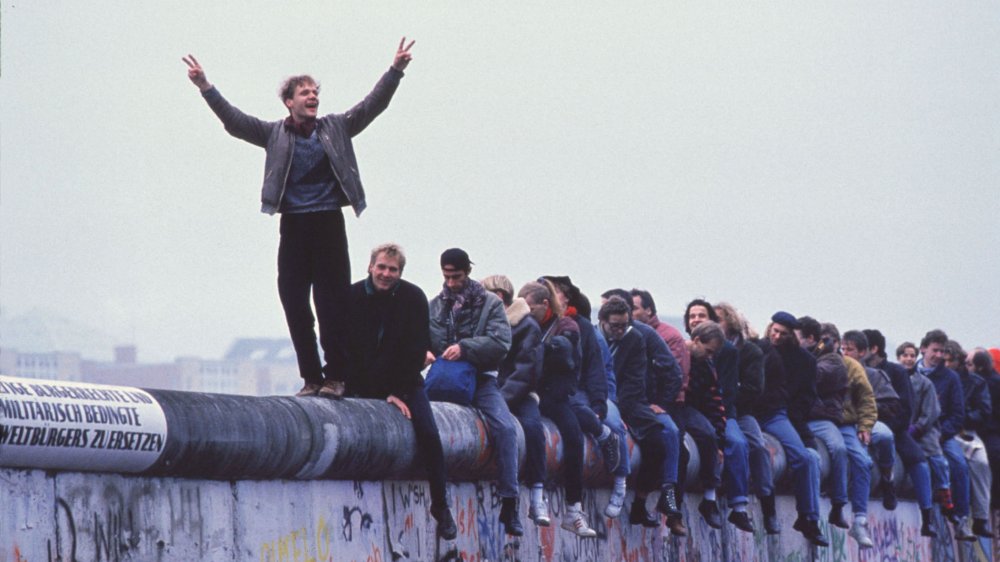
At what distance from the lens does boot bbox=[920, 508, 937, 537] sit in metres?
25.2

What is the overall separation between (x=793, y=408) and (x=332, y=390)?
919 cm

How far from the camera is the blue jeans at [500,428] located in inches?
551

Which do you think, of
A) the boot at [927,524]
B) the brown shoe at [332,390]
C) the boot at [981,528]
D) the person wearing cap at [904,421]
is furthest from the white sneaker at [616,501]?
the boot at [981,528]

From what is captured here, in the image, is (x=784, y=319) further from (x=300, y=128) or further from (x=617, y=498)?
(x=300, y=128)

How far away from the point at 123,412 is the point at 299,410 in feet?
6.64

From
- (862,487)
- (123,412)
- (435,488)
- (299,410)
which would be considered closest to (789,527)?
(862,487)

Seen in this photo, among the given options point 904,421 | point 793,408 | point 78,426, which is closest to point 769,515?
point 793,408

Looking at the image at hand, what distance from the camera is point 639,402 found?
17.1m

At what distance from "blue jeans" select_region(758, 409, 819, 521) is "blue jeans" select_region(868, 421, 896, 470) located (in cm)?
223

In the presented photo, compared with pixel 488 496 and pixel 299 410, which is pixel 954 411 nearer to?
pixel 488 496

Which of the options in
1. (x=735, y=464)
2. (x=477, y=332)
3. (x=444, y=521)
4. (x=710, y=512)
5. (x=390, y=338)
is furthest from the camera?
(x=735, y=464)

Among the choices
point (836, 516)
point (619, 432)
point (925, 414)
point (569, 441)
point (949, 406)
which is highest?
point (949, 406)

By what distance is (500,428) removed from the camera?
1404 cm

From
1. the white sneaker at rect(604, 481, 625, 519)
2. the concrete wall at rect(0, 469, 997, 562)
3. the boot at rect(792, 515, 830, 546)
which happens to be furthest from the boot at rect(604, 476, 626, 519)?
the boot at rect(792, 515, 830, 546)
